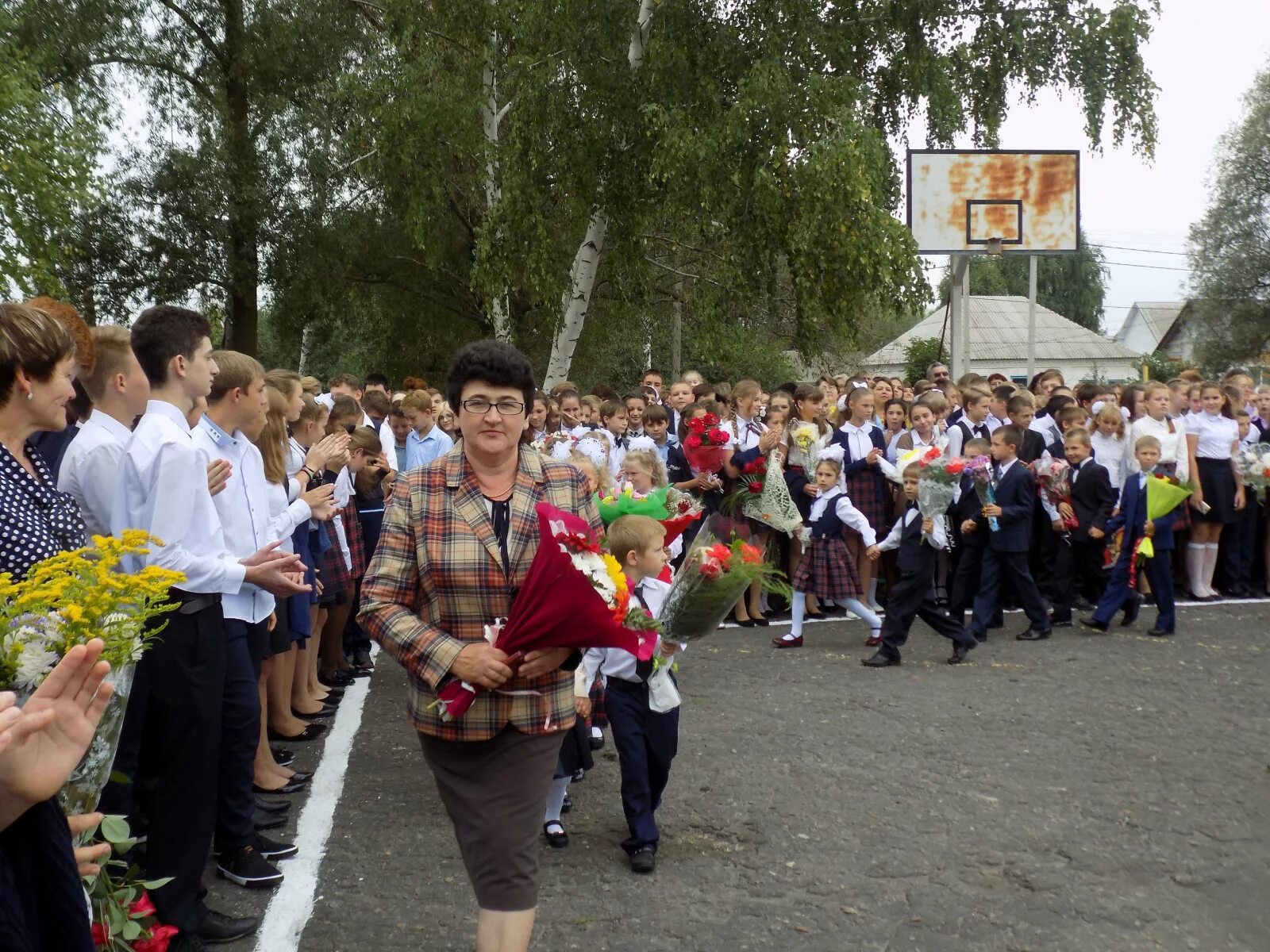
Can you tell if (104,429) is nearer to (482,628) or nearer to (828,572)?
(482,628)

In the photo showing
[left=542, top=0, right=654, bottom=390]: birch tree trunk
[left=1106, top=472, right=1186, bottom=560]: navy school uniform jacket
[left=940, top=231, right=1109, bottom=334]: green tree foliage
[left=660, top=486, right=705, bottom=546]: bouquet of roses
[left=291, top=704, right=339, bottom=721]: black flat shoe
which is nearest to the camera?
[left=660, top=486, right=705, bottom=546]: bouquet of roses

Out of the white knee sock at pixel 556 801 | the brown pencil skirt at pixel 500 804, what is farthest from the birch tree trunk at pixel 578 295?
the brown pencil skirt at pixel 500 804

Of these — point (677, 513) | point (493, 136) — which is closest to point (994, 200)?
point (493, 136)

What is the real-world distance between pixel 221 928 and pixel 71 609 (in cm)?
271

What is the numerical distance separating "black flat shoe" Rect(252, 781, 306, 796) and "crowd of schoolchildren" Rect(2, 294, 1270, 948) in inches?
0.9

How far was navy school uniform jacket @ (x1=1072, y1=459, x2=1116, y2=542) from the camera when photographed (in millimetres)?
11930

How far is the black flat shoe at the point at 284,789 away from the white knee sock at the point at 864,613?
5.39 metres

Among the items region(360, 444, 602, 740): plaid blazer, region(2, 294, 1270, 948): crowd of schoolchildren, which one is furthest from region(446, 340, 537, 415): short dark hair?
region(2, 294, 1270, 948): crowd of schoolchildren

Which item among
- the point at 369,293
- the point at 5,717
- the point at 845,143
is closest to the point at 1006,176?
the point at 845,143

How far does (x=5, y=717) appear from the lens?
2.04 meters

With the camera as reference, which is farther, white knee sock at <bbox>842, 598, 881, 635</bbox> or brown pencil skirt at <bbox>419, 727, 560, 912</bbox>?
white knee sock at <bbox>842, 598, 881, 635</bbox>

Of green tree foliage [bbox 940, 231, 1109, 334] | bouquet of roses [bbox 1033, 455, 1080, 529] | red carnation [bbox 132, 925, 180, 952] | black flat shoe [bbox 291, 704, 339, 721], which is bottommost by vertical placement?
black flat shoe [bbox 291, 704, 339, 721]

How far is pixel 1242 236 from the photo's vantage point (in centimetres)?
4716

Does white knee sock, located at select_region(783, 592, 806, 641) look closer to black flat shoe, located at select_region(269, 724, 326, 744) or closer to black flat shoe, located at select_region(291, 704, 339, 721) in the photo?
black flat shoe, located at select_region(291, 704, 339, 721)
